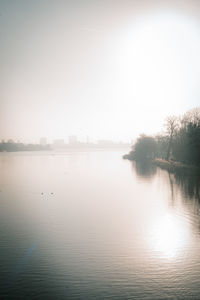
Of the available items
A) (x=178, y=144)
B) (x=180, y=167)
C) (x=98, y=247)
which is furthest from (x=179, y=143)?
(x=98, y=247)

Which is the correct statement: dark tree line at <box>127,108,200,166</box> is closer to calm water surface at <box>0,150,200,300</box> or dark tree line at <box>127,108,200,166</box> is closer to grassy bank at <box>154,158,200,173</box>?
grassy bank at <box>154,158,200,173</box>

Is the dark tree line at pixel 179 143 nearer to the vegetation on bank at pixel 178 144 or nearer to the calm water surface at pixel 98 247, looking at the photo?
the vegetation on bank at pixel 178 144

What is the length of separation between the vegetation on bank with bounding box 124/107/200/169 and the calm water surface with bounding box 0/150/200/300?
24.4 meters

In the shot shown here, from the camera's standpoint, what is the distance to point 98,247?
1406 cm

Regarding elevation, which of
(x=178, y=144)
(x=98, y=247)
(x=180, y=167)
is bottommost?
(x=98, y=247)

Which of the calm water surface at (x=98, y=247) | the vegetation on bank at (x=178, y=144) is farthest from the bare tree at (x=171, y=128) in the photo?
the calm water surface at (x=98, y=247)

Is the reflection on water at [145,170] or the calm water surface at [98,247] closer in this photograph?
the calm water surface at [98,247]

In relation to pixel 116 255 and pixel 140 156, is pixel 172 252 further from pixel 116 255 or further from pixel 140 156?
pixel 140 156

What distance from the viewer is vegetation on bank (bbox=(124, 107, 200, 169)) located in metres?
48.9

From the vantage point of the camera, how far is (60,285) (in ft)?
33.0

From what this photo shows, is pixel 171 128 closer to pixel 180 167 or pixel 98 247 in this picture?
pixel 180 167

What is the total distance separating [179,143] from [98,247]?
4610 centimetres

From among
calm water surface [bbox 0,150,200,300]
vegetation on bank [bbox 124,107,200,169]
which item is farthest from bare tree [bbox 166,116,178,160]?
calm water surface [bbox 0,150,200,300]

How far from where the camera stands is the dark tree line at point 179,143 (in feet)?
160
